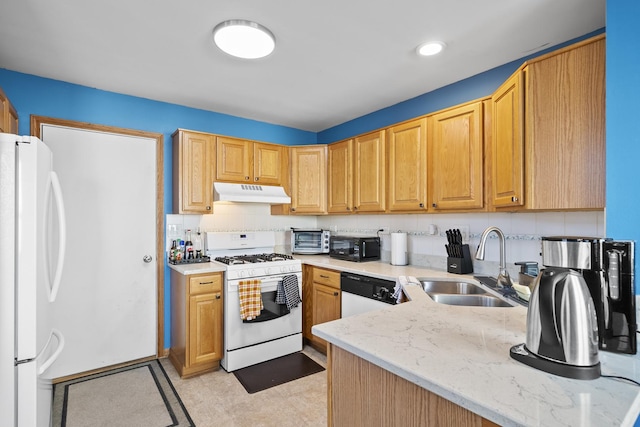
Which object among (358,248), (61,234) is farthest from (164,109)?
(358,248)

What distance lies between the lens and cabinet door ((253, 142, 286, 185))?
3.52 meters

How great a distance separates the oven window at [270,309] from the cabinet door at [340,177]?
3.90ft

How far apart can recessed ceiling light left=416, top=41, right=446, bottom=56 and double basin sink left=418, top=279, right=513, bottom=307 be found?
5.46 feet

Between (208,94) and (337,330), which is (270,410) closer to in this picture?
(337,330)

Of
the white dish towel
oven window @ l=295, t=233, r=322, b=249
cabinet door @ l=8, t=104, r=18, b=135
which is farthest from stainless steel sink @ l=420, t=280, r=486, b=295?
cabinet door @ l=8, t=104, r=18, b=135

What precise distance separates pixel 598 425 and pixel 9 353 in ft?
6.48

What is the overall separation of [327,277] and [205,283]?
113 cm

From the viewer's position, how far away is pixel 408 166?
2879 millimetres

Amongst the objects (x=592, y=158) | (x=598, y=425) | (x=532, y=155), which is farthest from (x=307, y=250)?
(x=598, y=425)

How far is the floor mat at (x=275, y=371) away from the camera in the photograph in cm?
266

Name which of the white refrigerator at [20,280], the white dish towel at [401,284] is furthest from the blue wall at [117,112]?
the white dish towel at [401,284]

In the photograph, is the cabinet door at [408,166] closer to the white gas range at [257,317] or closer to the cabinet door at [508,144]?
the cabinet door at [508,144]

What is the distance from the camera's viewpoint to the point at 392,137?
3.03 meters

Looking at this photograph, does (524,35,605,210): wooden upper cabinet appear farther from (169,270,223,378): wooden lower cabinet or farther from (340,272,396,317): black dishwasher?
(169,270,223,378): wooden lower cabinet
